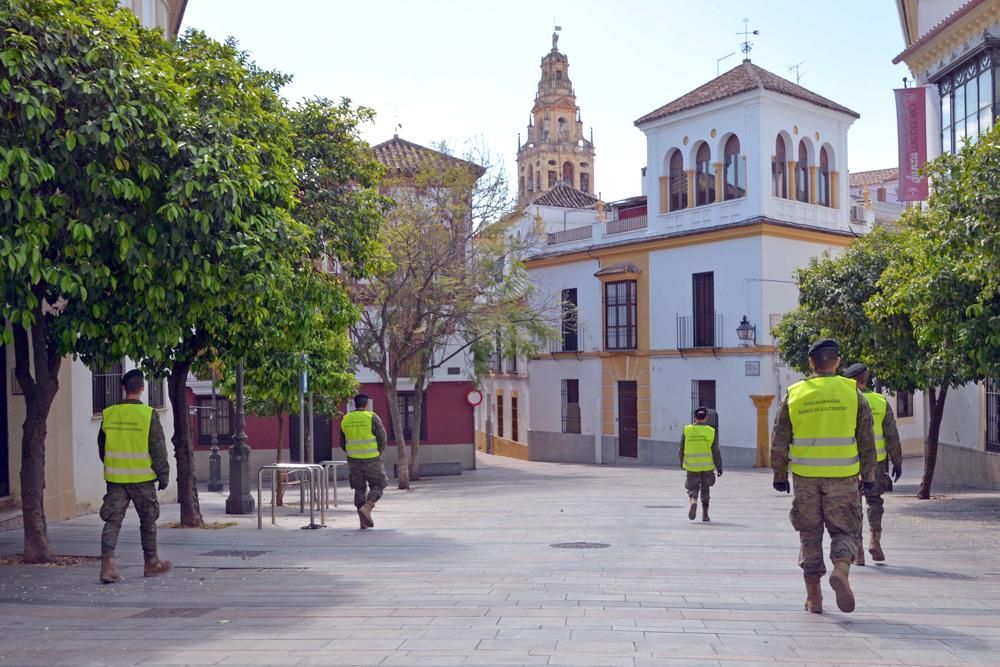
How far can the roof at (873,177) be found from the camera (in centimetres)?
5375

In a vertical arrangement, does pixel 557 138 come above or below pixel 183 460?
above

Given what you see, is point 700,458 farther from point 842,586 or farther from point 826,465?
point 842,586

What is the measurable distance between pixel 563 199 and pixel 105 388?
31.8m

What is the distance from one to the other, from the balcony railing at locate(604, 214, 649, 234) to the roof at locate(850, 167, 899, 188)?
65.9 feet

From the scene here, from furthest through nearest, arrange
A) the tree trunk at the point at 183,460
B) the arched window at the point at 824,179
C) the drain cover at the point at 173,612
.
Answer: the arched window at the point at 824,179
the tree trunk at the point at 183,460
the drain cover at the point at 173,612

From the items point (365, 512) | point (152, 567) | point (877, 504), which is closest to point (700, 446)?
point (365, 512)

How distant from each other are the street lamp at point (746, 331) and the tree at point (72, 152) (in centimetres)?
2489

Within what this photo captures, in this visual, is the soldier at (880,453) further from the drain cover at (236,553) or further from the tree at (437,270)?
the tree at (437,270)

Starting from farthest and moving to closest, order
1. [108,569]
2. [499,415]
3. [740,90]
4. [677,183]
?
1. [499,415]
2. [677,183]
3. [740,90]
4. [108,569]

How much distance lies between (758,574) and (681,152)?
28.8m

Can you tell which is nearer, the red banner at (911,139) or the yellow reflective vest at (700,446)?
the yellow reflective vest at (700,446)

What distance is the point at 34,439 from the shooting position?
10672 mm

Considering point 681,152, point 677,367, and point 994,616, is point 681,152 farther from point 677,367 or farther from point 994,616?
point 994,616

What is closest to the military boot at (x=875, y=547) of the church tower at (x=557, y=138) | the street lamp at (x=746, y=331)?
the street lamp at (x=746, y=331)
